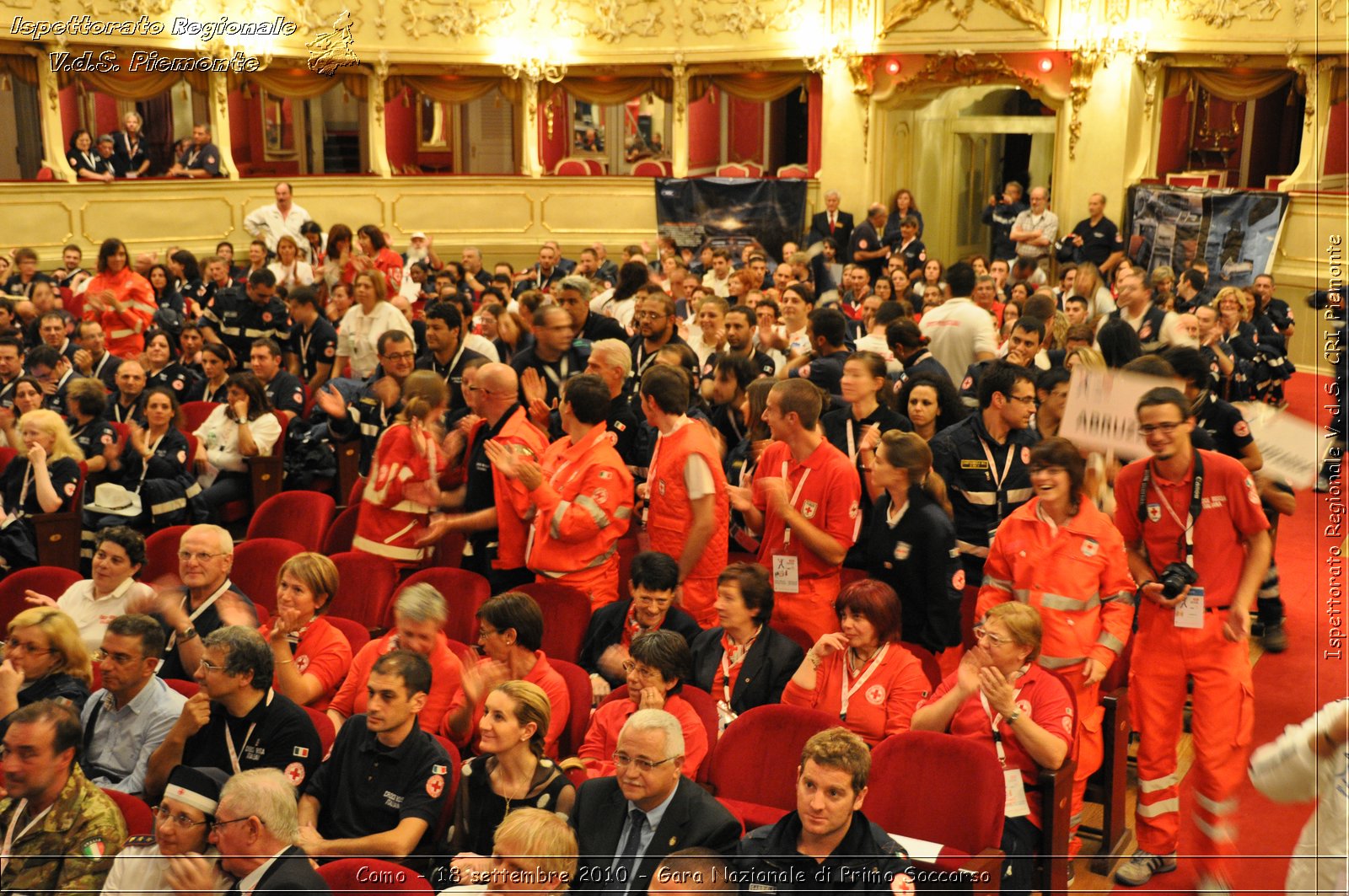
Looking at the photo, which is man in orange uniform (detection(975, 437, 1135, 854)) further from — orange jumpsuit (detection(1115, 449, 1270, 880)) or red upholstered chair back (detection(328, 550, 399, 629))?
red upholstered chair back (detection(328, 550, 399, 629))

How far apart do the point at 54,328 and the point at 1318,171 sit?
37.7 ft

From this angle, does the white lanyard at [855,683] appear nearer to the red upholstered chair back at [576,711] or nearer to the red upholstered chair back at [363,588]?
the red upholstered chair back at [576,711]

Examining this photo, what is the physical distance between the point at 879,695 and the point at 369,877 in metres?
1.61

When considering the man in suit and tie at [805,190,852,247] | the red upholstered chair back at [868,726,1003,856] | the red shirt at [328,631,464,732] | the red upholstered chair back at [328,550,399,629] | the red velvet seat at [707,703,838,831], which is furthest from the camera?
the man in suit and tie at [805,190,852,247]

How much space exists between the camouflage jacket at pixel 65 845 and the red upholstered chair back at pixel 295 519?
2.63 meters

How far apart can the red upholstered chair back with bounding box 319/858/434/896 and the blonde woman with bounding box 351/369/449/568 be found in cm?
228

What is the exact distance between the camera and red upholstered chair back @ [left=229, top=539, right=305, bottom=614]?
5.57 meters

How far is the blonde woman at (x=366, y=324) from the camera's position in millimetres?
8008

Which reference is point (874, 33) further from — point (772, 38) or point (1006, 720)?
point (1006, 720)

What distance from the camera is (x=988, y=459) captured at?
4.98m

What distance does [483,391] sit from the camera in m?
5.44

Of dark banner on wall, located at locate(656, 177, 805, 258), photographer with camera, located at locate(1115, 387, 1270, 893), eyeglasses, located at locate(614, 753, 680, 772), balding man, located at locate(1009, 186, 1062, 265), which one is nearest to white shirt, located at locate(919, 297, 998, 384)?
photographer with camera, located at locate(1115, 387, 1270, 893)

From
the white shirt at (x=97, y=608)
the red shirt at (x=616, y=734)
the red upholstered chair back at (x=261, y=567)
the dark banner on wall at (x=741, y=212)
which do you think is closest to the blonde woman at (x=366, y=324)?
the red upholstered chair back at (x=261, y=567)

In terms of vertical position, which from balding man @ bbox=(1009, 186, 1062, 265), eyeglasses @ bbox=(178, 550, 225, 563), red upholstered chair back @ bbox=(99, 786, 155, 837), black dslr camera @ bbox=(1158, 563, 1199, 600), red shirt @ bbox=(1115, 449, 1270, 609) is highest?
balding man @ bbox=(1009, 186, 1062, 265)
